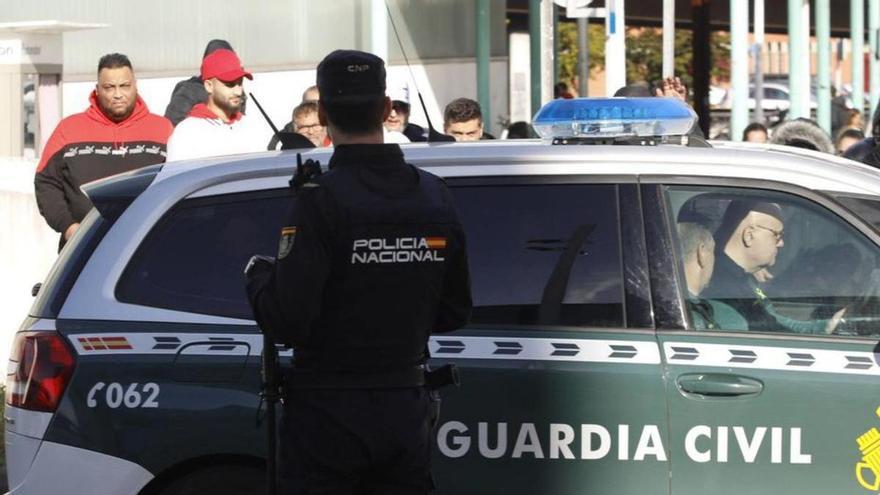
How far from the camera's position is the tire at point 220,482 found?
4855 millimetres

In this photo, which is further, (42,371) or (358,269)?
(42,371)

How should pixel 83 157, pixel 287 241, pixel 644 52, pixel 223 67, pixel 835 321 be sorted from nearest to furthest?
1. pixel 287 241
2. pixel 835 321
3. pixel 223 67
4. pixel 83 157
5. pixel 644 52

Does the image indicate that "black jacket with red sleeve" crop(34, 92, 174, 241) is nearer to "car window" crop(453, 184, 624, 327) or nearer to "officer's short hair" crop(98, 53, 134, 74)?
"officer's short hair" crop(98, 53, 134, 74)

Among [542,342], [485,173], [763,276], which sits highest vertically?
[485,173]

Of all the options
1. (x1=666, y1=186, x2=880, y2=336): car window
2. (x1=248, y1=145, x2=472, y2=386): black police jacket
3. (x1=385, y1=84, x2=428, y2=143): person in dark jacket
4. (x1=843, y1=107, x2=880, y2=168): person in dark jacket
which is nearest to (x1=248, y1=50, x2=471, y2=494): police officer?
(x1=248, y1=145, x2=472, y2=386): black police jacket

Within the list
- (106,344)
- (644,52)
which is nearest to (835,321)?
(106,344)

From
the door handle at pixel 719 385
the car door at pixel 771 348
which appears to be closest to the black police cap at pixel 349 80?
the car door at pixel 771 348

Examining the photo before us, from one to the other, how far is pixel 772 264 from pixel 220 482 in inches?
69.1

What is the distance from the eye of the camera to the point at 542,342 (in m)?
4.76

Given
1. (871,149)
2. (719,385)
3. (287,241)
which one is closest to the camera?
(287,241)

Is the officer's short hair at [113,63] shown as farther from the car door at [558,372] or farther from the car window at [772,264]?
the car window at [772,264]

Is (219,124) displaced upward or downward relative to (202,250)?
upward

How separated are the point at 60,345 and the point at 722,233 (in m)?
2.00

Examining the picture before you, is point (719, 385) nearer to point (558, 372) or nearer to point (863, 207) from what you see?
point (558, 372)
